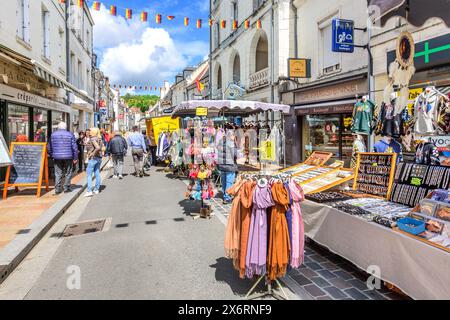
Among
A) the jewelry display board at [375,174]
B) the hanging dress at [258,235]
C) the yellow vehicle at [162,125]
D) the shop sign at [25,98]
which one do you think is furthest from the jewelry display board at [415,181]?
the yellow vehicle at [162,125]

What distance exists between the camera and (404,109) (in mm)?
5199

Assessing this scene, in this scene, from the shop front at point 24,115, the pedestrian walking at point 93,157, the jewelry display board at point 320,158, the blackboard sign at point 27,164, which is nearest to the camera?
the jewelry display board at point 320,158

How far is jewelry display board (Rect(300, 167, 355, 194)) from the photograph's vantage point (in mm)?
4902

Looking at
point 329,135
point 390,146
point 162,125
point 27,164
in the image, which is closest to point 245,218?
point 390,146

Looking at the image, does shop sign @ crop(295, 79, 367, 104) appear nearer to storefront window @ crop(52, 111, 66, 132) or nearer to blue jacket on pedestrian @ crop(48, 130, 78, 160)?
blue jacket on pedestrian @ crop(48, 130, 78, 160)

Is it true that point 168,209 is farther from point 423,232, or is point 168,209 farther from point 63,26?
point 63,26

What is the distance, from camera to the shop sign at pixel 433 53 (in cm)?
701

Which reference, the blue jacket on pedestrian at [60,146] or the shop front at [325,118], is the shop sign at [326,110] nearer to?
the shop front at [325,118]

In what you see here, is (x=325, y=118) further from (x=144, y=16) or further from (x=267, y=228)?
(x=267, y=228)

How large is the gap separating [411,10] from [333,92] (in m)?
4.03

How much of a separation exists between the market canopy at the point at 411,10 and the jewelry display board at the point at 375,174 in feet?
15.2
